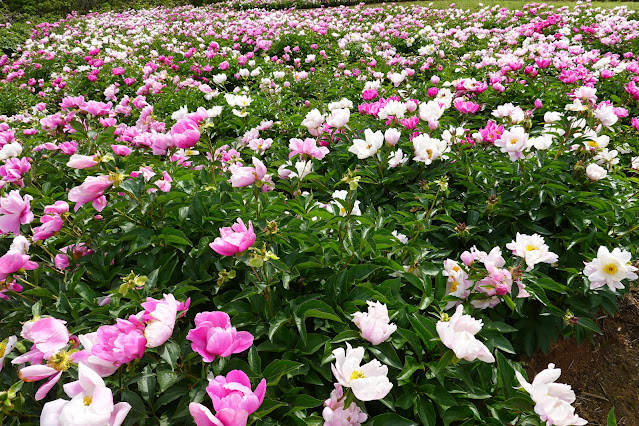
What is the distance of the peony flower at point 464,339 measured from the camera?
46.6 inches

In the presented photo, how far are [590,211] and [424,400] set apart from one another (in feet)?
5.32

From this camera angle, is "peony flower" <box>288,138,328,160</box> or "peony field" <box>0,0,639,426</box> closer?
"peony field" <box>0,0,639,426</box>

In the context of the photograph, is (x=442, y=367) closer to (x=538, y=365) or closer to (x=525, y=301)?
(x=525, y=301)

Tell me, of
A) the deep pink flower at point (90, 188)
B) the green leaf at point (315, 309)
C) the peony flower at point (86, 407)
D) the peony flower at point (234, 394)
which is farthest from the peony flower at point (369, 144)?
the peony flower at point (86, 407)

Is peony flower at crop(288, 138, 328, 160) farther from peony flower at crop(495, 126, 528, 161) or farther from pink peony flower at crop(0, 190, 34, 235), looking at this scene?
pink peony flower at crop(0, 190, 34, 235)

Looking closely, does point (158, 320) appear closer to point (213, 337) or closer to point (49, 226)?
point (213, 337)

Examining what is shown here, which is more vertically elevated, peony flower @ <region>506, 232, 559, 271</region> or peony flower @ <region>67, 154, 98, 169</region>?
peony flower @ <region>67, 154, 98, 169</region>

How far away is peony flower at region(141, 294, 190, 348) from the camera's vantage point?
41.2 inches

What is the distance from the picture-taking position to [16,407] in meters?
1.11

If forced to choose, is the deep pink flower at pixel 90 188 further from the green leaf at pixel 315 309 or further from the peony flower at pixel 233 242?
the green leaf at pixel 315 309

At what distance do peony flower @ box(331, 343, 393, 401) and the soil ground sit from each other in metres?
1.37

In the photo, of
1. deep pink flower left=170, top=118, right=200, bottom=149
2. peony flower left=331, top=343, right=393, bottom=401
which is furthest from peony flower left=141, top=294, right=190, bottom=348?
deep pink flower left=170, top=118, right=200, bottom=149

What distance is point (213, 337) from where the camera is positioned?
1061 millimetres

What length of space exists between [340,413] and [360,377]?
0.52 feet
